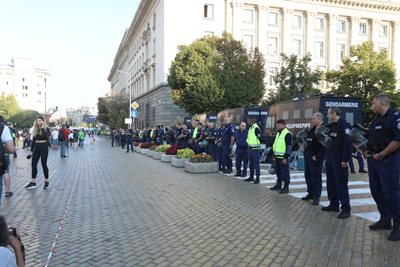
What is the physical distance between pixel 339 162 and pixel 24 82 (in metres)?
144

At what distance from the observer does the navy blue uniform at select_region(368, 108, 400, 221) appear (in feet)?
18.3

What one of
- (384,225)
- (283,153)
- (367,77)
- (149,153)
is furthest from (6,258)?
(367,77)

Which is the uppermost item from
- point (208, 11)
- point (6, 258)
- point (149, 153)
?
point (208, 11)

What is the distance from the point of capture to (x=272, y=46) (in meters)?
54.3

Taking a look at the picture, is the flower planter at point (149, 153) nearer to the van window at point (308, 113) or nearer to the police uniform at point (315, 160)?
the van window at point (308, 113)

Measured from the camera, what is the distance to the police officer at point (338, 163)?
6902 millimetres

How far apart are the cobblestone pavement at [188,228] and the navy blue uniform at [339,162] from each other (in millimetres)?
400

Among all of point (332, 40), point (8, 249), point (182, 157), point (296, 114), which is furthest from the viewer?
point (332, 40)

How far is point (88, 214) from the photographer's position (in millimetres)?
7332

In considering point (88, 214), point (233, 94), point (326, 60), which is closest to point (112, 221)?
point (88, 214)

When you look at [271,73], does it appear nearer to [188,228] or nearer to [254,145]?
[254,145]

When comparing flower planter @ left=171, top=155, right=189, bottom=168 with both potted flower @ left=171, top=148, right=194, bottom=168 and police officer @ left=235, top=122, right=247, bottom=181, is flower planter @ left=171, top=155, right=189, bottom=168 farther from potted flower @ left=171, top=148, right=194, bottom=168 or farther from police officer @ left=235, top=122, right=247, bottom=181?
police officer @ left=235, top=122, right=247, bottom=181

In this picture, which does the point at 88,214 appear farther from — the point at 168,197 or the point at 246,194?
the point at 246,194

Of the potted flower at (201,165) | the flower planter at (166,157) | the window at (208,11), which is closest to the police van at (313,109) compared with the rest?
the potted flower at (201,165)
